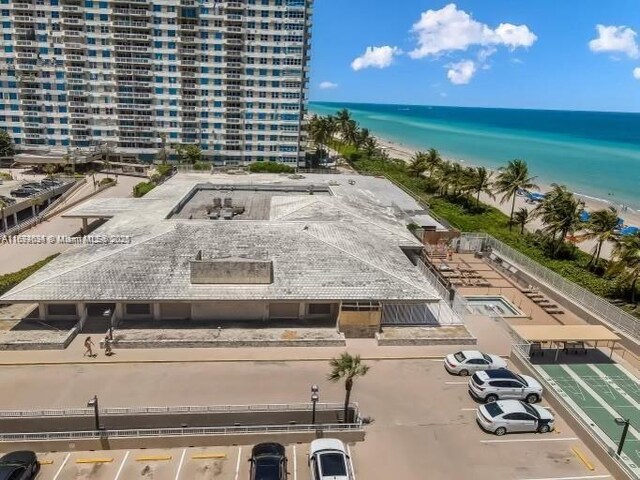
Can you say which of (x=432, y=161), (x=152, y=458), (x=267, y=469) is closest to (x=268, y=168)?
(x=432, y=161)

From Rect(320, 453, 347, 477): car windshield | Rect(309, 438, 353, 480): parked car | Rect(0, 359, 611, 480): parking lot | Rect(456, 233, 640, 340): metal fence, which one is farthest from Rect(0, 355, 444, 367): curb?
Rect(456, 233, 640, 340): metal fence

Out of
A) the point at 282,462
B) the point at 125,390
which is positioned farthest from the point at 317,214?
the point at 282,462

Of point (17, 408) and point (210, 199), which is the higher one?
point (210, 199)

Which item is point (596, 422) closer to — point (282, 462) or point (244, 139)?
point (282, 462)

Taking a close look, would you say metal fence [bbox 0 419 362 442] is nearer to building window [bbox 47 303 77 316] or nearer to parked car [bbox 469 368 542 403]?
parked car [bbox 469 368 542 403]

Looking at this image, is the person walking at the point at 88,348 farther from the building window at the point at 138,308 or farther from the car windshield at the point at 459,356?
the car windshield at the point at 459,356
